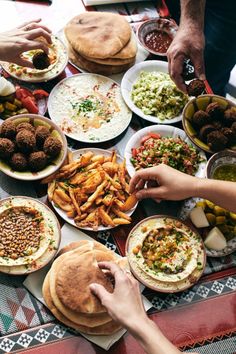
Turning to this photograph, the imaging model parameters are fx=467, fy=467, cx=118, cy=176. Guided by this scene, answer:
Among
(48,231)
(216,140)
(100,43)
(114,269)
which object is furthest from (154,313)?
(100,43)

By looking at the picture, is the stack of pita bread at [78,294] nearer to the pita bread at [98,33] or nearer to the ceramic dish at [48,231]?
the ceramic dish at [48,231]

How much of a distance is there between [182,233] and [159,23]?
1903 millimetres

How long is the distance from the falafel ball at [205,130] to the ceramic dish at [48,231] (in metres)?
1.18

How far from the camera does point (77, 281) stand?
2.41 m

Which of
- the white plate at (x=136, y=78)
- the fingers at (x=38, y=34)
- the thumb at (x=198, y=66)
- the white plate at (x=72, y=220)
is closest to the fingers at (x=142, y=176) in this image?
the white plate at (x=72, y=220)

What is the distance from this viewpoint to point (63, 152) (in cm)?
293

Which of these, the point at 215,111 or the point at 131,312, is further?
the point at 215,111

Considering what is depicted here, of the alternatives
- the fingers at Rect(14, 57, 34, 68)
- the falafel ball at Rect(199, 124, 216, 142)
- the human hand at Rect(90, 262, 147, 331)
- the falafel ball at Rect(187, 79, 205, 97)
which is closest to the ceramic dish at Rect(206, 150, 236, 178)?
the falafel ball at Rect(199, 124, 216, 142)

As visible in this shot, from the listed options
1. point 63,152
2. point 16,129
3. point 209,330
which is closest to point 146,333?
point 209,330

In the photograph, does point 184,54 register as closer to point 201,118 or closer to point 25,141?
point 201,118

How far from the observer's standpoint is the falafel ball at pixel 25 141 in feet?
9.27

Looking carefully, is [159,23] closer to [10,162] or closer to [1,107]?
[1,107]

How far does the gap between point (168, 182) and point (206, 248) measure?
1.54ft

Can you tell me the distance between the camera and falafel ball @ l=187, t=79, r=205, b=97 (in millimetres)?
3264
